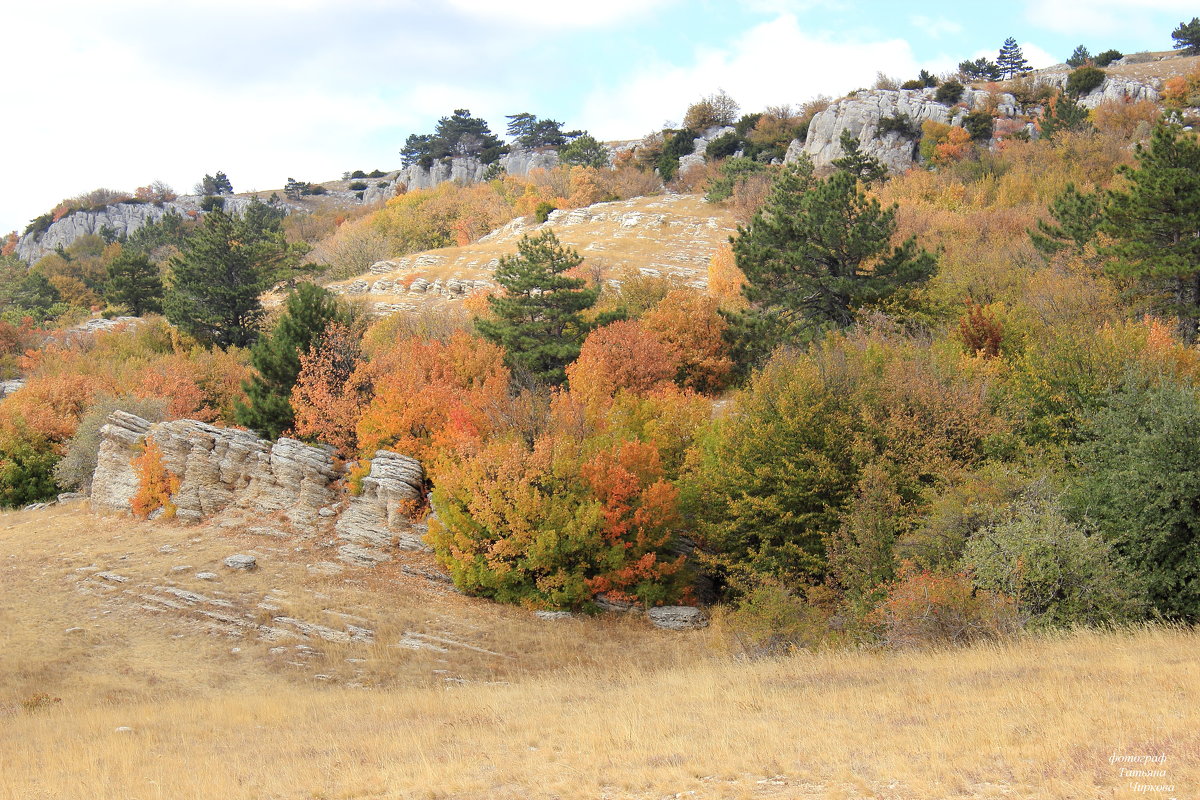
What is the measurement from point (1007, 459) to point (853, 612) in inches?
350

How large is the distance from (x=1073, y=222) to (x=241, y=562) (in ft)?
134

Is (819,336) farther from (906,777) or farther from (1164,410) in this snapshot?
(906,777)

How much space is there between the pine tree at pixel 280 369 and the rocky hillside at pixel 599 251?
2164 cm

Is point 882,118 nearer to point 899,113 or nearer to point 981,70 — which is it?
point 899,113

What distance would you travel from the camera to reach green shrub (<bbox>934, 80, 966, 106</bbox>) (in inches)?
3575

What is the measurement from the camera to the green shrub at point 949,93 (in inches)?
3575

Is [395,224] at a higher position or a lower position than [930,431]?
higher

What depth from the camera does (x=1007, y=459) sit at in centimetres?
2642

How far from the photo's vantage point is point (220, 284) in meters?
61.0

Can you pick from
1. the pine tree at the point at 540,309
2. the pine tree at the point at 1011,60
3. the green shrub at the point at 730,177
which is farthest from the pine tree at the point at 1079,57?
the pine tree at the point at 540,309

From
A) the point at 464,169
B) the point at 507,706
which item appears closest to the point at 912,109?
the point at 464,169

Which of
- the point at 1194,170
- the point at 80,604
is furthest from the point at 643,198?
the point at 80,604

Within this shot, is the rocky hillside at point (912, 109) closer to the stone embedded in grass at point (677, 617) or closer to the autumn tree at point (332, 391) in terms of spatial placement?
the autumn tree at point (332, 391)

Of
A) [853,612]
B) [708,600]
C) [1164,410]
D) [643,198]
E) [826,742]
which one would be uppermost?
[643,198]
